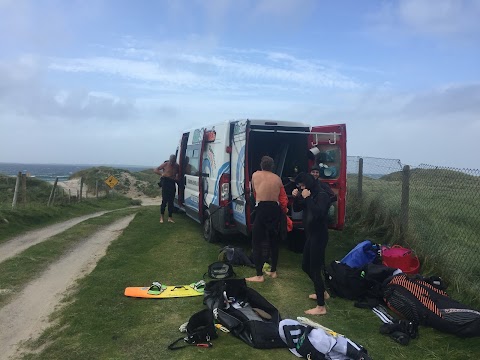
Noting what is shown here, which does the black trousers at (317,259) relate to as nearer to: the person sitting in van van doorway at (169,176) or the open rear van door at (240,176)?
the open rear van door at (240,176)

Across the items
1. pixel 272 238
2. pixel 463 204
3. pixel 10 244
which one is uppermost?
pixel 463 204

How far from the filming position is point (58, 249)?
922 cm

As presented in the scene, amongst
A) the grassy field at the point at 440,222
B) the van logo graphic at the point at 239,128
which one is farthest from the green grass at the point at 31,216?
the grassy field at the point at 440,222

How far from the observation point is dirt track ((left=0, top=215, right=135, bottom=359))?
15.8ft

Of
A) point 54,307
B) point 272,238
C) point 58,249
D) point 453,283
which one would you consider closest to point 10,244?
point 58,249

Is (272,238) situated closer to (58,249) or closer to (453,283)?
(453,283)

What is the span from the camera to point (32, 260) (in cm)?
812

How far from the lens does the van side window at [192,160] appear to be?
10.2m

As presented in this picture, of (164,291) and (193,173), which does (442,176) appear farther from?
(193,173)

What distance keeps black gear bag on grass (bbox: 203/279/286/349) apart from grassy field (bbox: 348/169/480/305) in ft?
9.06

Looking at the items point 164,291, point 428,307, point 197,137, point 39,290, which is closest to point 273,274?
point 164,291

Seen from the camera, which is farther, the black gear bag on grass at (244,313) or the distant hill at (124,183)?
the distant hill at (124,183)

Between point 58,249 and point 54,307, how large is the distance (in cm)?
391

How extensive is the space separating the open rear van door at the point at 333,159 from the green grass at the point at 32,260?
5.46m
